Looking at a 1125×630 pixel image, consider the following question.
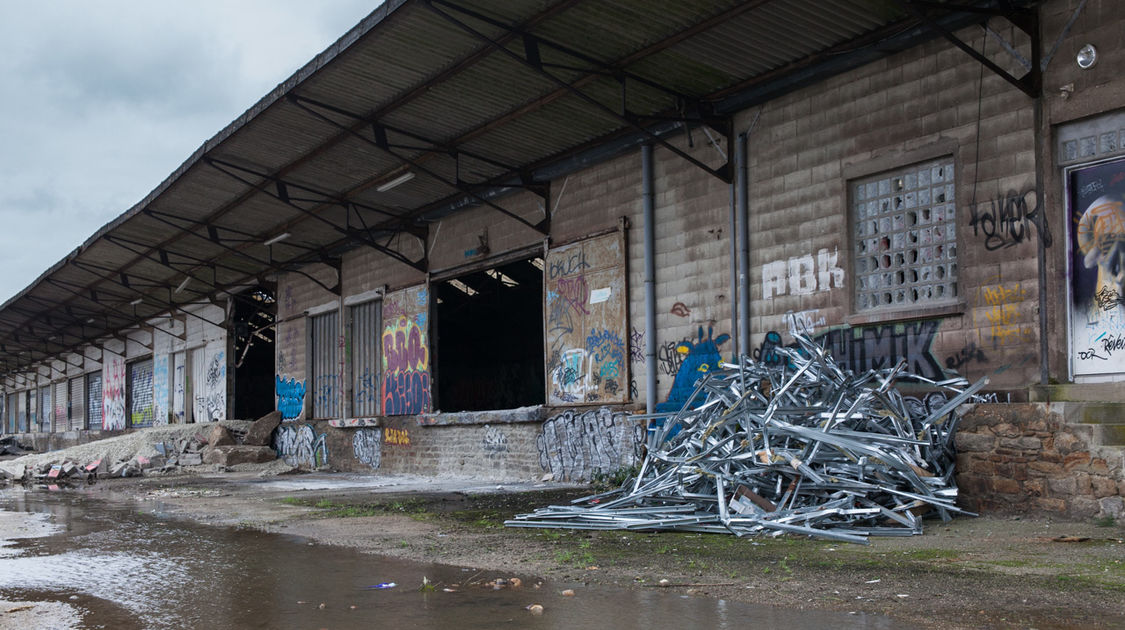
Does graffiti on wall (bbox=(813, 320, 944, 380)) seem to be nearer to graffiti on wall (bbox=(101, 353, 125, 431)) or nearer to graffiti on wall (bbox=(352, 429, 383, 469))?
graffiti on wall (bbox=(352, 429, 383, 469))

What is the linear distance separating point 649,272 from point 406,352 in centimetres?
756

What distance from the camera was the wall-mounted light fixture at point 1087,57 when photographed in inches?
342

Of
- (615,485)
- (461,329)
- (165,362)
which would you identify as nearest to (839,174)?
(615,485)

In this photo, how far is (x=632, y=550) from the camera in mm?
7410

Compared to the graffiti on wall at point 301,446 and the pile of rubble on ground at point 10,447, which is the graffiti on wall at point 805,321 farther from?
the pile of rubble on ground at point 10,447

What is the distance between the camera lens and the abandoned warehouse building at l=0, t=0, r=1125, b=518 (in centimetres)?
885

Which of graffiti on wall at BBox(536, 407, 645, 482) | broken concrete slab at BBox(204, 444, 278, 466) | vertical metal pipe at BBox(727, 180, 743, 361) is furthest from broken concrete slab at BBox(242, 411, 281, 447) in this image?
vertical metal pipe at BBox(727, 180, 743, 361)

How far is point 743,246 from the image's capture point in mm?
12094

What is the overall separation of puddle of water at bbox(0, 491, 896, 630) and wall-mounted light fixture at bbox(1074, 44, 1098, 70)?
6435mm

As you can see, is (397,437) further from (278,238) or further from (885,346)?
(885,346)

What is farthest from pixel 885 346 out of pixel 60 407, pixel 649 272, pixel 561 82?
pixel 60 407

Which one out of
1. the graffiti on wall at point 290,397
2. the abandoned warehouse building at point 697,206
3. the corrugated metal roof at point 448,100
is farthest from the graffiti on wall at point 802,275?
the graffiti on wall at point 290,397

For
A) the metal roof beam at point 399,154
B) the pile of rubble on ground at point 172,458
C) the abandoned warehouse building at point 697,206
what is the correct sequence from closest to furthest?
the abandoned warehouse building at point 697,206 → the metal roof beam at point 399,154 → the pile of rubble on ground at point 172,458

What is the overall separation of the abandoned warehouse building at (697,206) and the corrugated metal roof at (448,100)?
56mm
